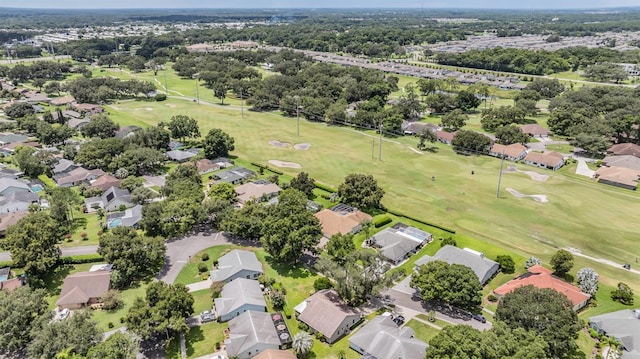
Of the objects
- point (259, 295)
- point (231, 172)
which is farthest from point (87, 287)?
point (231, 172)

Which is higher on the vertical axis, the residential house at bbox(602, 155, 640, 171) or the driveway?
the residential house at bbox(602, 155, 640, 171)

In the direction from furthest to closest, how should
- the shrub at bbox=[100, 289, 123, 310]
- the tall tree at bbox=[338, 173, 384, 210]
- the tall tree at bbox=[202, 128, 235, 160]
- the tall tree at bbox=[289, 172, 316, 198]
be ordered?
1. the tall tree at bbox=[202, 128, 235, 160]
2. the tall tree at bbox=[289, 172, 316, 198]
3. the tall tree at bbox=[338, 173, 384, 210]
4. the shrub at bbox=[100, 289, 123, 310]

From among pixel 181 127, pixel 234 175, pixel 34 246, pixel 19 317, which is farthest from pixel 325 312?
pixel 181 127

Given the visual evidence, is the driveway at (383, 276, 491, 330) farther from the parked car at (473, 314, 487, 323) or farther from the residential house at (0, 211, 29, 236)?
the residential house at (0, 211, 29, 236)

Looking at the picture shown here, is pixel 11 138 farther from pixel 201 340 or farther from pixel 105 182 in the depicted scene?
pixel 201 340

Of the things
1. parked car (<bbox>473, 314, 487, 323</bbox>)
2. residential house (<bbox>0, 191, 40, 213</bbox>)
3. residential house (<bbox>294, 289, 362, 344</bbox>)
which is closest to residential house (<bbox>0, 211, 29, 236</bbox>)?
residential house (<bbox>0, 191, 40, 213</bbox>)

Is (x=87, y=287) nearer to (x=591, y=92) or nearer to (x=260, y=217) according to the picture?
(x=260, y=217)
